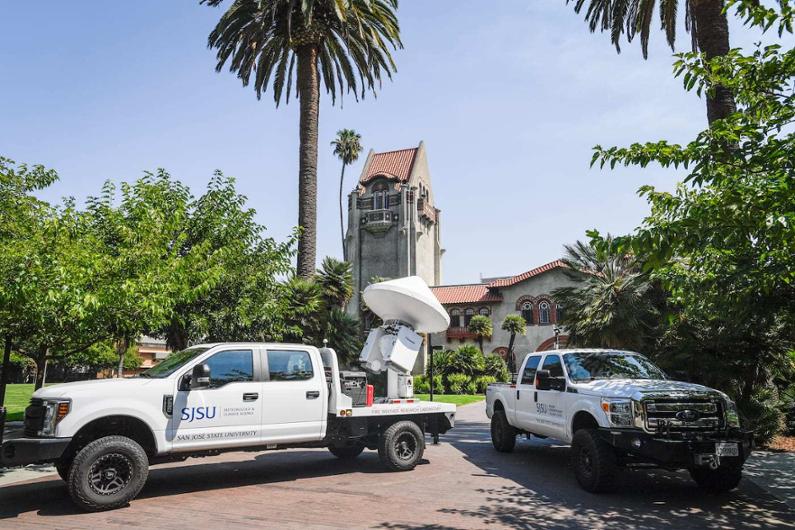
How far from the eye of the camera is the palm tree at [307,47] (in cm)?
2091

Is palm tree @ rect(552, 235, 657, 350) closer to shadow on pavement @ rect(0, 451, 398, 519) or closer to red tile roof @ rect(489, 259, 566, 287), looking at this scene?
shadow on pavement @ rect(0, 451, 398, 519)

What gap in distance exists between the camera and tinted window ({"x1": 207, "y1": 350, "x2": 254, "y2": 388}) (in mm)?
8039

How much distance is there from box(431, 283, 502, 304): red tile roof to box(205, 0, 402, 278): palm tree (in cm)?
2372

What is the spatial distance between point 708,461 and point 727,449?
0.35m

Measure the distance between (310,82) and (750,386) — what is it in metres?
17.8

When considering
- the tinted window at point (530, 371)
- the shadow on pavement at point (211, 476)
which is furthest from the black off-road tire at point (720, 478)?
the shadow on pavement at point (211, 476)

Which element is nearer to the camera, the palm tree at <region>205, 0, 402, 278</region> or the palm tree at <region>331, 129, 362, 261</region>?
the palm tree at <region>205, 0, 402, 278</region>

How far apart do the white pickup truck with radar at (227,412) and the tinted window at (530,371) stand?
5.66ft

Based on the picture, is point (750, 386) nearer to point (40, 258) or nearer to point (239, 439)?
point (239, 439)

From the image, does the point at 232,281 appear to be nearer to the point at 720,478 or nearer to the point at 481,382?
the point at 720,478

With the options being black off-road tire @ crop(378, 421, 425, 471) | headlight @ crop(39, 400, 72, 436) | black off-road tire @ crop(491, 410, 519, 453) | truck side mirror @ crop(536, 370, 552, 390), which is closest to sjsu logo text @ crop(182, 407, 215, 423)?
headlight @ crop(39, 400, 72, 436)

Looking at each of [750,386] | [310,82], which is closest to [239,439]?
[750,386]

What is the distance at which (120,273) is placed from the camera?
10.0 m

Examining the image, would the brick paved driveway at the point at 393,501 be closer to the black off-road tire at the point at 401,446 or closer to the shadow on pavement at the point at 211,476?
the shadow on pavement at the point at 211,476
